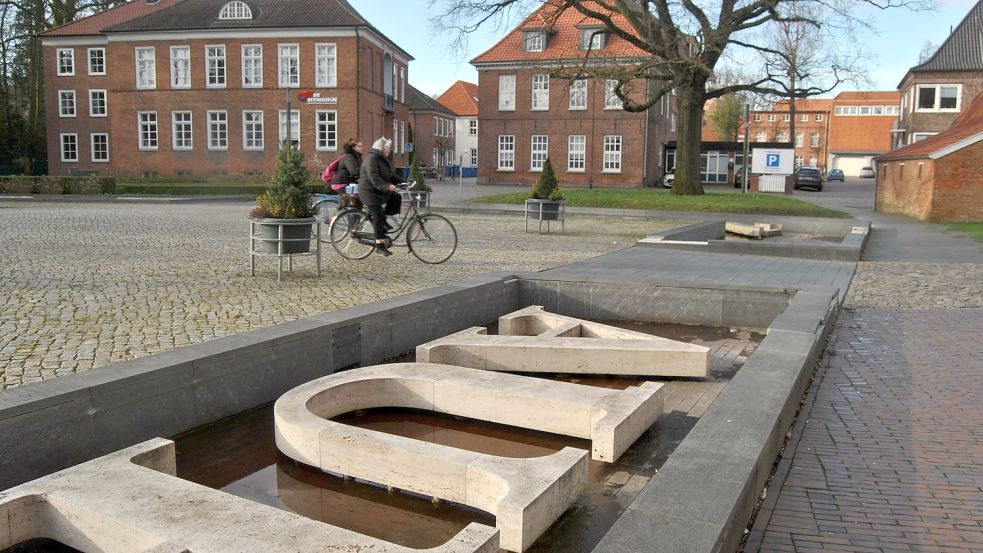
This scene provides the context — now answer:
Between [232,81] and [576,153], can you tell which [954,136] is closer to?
[576,153]

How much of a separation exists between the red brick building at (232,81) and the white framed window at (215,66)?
6 cm

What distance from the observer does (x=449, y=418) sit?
17.7 feet

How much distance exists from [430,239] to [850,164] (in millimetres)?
106282

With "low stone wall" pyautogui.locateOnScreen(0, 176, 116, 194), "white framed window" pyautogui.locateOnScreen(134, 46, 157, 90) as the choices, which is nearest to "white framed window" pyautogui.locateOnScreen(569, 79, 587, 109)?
"white framed window" pyautogui.locateOnScreen(134, 46, 157, 90)

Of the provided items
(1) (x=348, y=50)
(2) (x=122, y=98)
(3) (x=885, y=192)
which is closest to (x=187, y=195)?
(1) (x=348, y=50)

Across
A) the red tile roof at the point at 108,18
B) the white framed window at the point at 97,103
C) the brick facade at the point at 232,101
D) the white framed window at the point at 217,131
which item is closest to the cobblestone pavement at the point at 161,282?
the brick facade at the point at 232,101

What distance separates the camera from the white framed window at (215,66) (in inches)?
1922

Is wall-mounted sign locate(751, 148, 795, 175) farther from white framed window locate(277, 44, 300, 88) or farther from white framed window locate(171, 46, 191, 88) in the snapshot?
Answer: white framed window locate(171, 46, 191, 88)

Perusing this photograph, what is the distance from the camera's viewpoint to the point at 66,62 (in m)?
53.0

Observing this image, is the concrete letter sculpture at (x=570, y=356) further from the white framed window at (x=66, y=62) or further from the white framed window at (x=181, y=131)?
the white framed window at (x=66, y=62)

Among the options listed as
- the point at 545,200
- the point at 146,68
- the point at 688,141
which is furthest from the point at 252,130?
the point at 545,200

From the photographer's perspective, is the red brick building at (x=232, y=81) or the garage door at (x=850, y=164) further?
the garage door at (x=850, y=164)

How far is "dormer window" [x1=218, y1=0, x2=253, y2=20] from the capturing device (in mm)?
48281

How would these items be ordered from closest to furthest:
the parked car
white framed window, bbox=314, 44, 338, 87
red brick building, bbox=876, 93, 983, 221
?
1. red brick building, bbox=876, 93, 983, 221
2. white framed window, bbox=314, 44, 338, 87
3. the parked car
